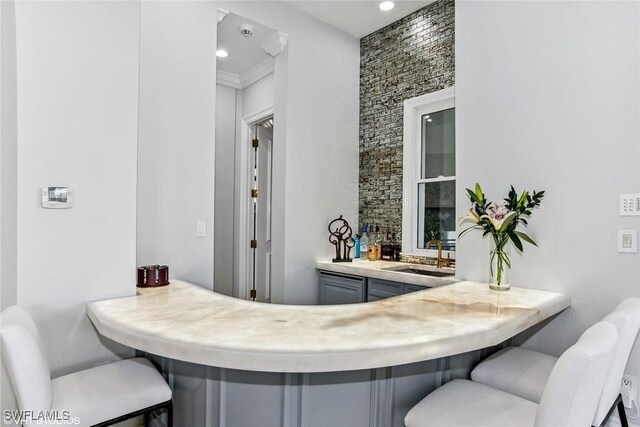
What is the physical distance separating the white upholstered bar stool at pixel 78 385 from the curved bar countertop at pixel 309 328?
21 cm

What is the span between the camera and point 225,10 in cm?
298

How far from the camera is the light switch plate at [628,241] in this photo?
6.21 ft

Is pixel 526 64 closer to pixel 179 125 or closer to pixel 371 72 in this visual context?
pixel 371 72

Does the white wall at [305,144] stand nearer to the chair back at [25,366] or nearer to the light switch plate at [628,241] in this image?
the chair back at [25,366]

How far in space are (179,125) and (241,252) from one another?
2163 millimetres

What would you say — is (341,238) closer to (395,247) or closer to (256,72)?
(395,247)

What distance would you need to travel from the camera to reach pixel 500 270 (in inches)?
84.7

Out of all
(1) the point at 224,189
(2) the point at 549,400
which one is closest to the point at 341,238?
(1) the point at 224,189

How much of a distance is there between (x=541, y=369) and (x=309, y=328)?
3.86 feet

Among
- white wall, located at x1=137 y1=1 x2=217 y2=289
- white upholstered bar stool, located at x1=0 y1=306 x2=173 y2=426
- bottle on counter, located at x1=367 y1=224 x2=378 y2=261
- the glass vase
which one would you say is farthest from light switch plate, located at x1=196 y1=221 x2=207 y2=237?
the glass vase

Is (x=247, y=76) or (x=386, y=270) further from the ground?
(x=247, y=76)

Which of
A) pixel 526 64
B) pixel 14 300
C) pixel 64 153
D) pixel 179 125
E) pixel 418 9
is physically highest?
pixel 418 9

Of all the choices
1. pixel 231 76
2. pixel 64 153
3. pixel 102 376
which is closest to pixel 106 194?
pixel 64 153

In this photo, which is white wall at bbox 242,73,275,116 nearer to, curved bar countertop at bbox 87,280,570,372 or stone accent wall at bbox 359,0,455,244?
stone accent wall at bbox 359,0,455,244
